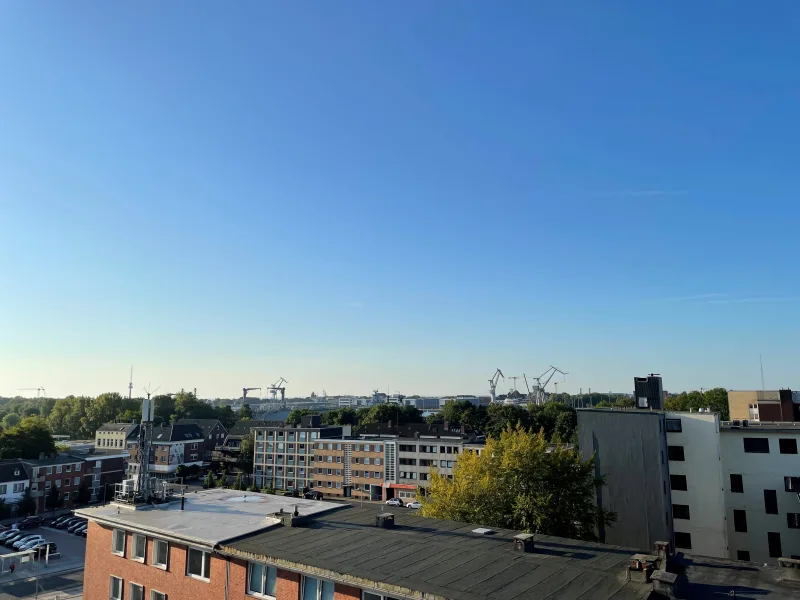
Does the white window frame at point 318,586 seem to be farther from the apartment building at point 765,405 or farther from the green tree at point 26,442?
the green tree at point 26,442

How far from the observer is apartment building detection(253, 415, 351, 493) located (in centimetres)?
10312

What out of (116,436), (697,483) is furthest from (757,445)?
(116,436)

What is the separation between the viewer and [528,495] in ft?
113

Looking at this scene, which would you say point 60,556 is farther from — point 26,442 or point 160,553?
point 26,442

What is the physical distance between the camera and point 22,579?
1932 inches

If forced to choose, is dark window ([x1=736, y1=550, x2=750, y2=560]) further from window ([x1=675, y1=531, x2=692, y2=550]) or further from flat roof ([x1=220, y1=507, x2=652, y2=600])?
flat roof ([x1=220, y1=507, x2=652, y2=600])

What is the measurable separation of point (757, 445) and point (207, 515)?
4600 centimetres

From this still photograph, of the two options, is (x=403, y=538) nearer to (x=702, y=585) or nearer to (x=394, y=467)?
(x=702, y=585)

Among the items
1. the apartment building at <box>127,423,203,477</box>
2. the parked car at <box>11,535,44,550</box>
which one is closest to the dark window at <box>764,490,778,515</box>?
the parked car at <box>11,535,44,550</box>

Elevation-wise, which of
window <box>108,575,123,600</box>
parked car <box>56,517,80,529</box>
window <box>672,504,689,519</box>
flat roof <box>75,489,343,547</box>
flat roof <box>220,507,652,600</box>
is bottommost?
parked car <box>56,517,80,529</box>

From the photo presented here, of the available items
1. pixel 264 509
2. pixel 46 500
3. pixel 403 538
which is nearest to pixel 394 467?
pixel 46 500

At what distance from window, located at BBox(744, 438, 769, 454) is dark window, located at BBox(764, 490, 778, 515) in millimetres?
3440

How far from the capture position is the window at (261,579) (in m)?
20.8

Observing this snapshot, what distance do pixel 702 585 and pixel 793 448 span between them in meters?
37.1
